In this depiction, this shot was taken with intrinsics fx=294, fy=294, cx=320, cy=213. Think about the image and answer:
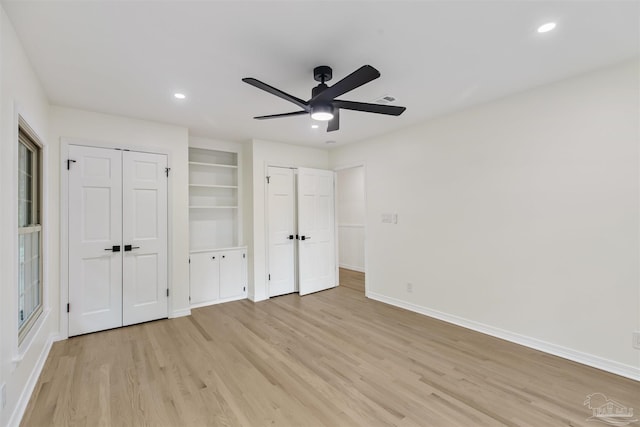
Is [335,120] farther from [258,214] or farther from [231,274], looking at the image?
[231,274]

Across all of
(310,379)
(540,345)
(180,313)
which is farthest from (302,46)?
(180,313)

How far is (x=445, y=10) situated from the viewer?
1.78 meters

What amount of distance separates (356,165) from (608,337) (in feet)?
11.9

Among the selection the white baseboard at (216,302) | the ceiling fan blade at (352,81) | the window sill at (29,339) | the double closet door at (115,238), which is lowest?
the white baseboard at (216,302)

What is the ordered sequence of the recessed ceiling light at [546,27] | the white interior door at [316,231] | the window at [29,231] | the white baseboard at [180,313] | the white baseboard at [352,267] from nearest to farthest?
the recessed ceiling light at [546,27] < the window at [29,231] < the white baseboard at [180,313] < the white interior door at [316,231] < the white baseboard at [352,267]

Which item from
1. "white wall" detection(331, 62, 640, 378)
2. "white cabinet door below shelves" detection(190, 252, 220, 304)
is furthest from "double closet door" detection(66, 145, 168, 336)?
"white wall" detection(331, 62, 640, 378)

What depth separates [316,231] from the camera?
516 cm

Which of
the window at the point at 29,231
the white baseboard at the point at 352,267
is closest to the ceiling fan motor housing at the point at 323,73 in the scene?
the window at the point at 29,231

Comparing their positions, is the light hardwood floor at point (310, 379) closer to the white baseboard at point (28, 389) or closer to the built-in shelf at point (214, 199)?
the white baseboard at point (28, 389)

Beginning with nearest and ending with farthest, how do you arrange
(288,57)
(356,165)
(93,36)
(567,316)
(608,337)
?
(93,36)
(288,57)
(608,337)
(567,316)
(356,165)

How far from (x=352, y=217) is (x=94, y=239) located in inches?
201

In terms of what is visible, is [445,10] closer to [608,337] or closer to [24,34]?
[24,34]

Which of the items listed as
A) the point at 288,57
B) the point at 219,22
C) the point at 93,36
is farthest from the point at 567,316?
the point at 93,36

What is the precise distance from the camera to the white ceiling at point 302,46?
1.78m
